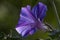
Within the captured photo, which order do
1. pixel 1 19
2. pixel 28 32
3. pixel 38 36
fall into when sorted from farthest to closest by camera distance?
1. pixel 1 19
2. pixel 38 36
3. pixel 28 32

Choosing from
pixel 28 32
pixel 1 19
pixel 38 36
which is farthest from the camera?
pixel 1 19

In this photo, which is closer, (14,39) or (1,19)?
(14,39)

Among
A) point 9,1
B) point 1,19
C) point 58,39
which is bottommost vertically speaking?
point 58,39

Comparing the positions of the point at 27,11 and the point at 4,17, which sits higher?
the point at 4,17

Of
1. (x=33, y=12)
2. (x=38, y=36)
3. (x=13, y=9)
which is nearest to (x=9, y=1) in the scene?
(x=13, y=9)

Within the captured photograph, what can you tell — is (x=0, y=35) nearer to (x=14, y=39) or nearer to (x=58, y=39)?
(x=14, y=39)

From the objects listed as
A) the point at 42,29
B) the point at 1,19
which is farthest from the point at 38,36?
the point at 1,19
